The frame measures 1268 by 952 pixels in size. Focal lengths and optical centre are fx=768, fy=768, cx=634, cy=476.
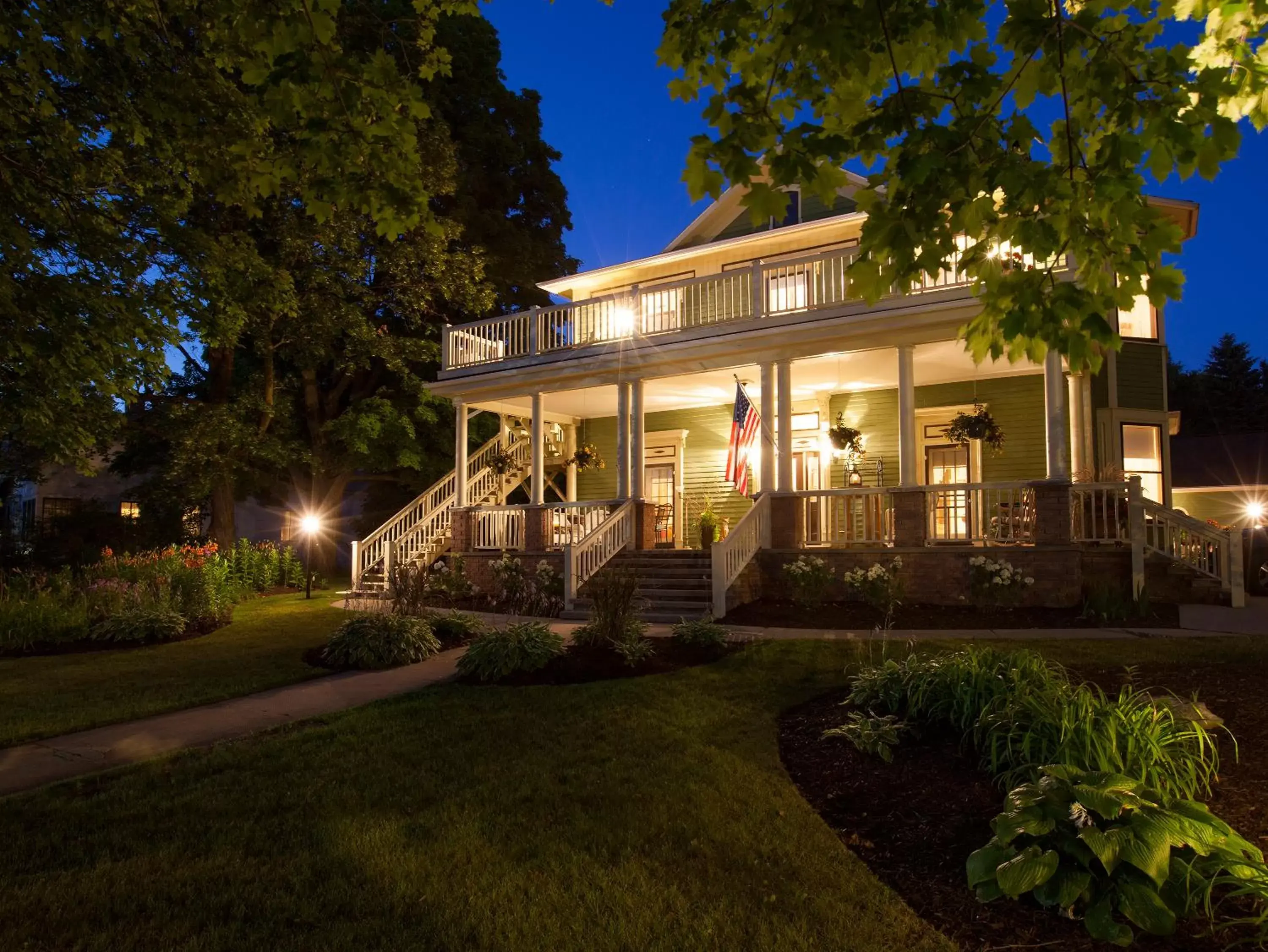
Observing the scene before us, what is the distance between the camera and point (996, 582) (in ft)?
35.0

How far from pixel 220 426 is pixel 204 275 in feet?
35.8

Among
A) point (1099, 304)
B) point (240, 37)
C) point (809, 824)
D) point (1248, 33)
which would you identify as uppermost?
point (240, 37)

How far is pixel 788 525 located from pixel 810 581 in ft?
4.84

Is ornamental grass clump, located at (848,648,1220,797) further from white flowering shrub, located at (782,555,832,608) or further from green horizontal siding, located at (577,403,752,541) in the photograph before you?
green horizontal siding, located at (577,403,752,541)

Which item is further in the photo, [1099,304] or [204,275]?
[204,275]

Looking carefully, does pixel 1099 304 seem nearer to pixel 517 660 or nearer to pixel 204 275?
pixel 517 660

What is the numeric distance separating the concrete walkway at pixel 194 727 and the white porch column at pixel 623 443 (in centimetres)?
727

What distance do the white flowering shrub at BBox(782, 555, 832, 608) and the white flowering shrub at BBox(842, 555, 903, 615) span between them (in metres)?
0.39

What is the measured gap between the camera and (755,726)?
5.61 metres

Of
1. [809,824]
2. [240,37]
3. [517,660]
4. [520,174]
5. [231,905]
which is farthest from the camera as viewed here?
[520,174]

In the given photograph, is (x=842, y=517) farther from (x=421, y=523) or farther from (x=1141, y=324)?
(x=421, y=523)

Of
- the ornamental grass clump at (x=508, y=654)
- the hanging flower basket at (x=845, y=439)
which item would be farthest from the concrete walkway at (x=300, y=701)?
the hanging flower basket at (x=845, y=439)

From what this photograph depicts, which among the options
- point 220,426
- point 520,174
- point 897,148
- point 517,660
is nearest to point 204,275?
point 517,660

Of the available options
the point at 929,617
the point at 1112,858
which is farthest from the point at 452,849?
the point at 929,617
